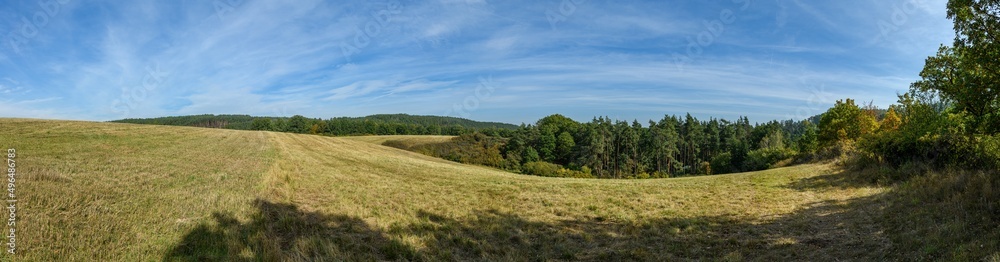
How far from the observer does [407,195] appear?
56.8ft

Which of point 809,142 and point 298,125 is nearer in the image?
point 809,142

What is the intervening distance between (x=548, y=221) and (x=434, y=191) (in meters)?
7.43

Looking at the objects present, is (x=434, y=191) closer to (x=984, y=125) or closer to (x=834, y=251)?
(x=834, y=251)

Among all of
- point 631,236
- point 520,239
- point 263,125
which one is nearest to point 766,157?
point 631,236

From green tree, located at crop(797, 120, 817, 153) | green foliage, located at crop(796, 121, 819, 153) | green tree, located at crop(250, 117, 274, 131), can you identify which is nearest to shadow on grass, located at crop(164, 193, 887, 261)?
green foliage, located at crop(796, 121, 819, 153)

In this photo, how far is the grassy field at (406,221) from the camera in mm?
7316

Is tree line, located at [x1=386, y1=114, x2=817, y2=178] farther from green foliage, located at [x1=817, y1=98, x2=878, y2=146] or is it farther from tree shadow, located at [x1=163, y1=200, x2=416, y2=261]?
tree shadow, located at [x1=163, y1=200, x2=416, y2=261]

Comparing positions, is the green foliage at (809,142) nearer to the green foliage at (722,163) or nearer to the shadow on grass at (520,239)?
the green foliage at (722,163)

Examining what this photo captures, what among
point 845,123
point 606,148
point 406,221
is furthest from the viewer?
point 606,148

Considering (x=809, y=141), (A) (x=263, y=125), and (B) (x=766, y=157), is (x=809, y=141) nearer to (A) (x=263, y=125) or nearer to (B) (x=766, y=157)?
(B) (x=766, y=157)

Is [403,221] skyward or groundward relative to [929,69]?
groundward

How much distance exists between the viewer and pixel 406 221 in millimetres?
12156

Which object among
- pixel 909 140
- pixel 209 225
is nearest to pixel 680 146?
pixel 909 140

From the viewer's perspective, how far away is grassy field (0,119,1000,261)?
24.0 feet
